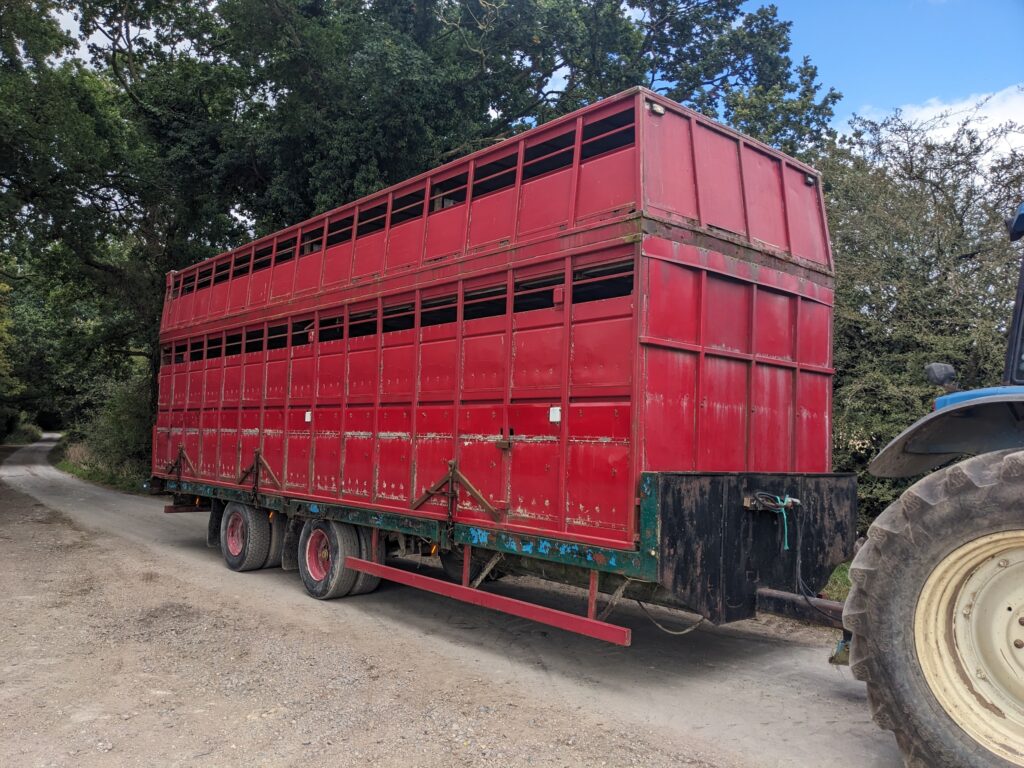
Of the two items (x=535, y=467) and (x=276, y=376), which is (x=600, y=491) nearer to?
(x=535, y=467)

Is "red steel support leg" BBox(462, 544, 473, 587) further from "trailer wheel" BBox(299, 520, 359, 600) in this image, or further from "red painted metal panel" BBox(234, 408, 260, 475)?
"red painted metal panel" BBox(234, 408, 260, 475)

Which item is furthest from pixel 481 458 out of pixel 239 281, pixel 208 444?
pixel 208 444

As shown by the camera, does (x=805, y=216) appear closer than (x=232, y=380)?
Yes

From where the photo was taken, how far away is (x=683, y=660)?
5910 millimetres

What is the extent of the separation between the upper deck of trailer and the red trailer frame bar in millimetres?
2761

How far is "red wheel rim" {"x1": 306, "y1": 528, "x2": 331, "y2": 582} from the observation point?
8.47 meters

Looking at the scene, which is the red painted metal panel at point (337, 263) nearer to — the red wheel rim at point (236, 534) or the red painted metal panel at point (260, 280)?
the red painted metal panel at point (260, 280)

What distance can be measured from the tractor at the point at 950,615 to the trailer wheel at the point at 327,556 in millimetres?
5728

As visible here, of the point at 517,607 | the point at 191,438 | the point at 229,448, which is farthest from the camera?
the point at 191,438

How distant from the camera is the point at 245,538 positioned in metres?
9.76

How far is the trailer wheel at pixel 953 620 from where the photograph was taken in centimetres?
311

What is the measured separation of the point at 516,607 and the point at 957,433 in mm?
3279

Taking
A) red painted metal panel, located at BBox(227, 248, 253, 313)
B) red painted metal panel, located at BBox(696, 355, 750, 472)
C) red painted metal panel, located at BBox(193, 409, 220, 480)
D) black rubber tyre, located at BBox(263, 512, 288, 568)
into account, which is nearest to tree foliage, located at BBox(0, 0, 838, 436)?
red painted metal panel, located at BBox(227, 248, 253, 313)

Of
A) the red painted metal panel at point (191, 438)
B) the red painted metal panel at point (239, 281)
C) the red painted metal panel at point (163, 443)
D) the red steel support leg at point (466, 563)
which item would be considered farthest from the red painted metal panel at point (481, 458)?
the red painted metal panel at point (163, 443)
